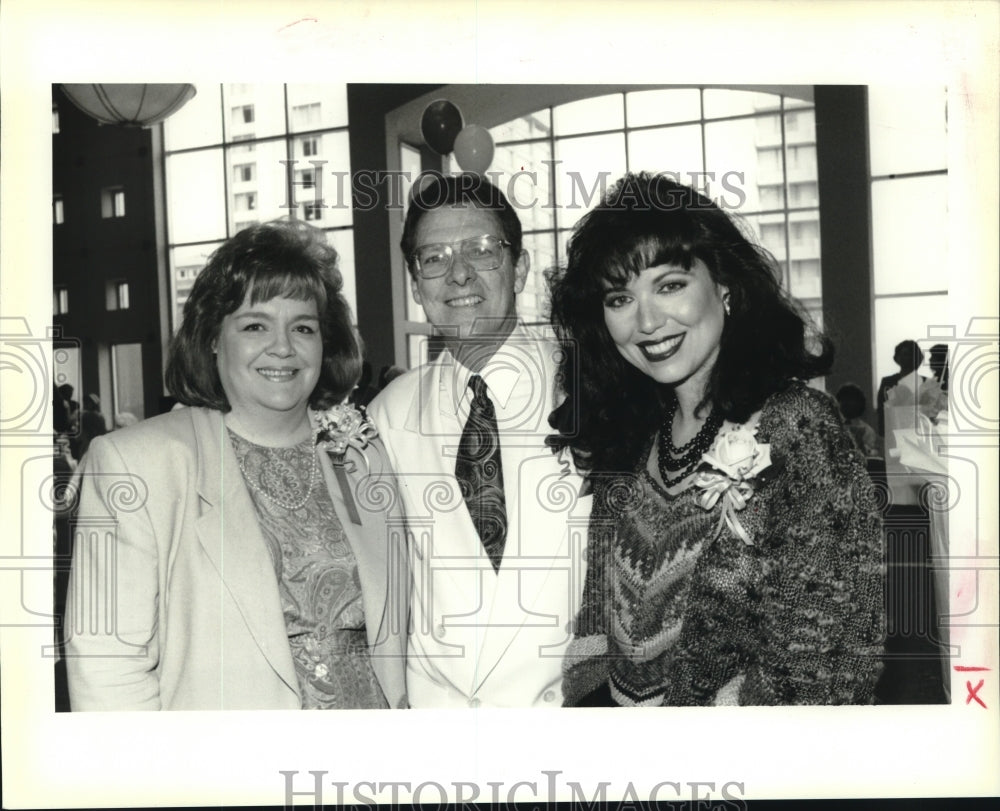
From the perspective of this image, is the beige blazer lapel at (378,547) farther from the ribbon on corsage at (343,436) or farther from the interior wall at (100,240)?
the interior wall at (100,240)

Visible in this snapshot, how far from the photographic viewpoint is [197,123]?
2.31 meters

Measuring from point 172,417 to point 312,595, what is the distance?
56 cm

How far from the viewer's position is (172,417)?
222 centimetres

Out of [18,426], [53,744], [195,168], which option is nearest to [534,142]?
[195,168]

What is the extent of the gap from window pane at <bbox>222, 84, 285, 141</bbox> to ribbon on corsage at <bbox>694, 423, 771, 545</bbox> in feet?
4.41

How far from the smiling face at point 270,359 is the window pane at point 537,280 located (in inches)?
19.9

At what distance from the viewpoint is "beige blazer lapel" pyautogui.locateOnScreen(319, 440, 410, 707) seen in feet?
7.07

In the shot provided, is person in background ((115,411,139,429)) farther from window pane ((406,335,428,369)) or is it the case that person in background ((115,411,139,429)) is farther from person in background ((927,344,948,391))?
person in background ((927,344,948,391))

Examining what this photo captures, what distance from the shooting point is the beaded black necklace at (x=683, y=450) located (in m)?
2.04

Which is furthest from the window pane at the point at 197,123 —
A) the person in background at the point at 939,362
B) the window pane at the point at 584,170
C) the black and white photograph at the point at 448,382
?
the person in background at the point at 939,362

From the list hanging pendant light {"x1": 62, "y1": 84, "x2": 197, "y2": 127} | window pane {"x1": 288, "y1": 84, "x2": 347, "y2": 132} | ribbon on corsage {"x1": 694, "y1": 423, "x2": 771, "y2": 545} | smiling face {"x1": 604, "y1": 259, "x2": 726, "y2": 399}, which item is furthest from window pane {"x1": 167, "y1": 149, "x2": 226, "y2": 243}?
ribbon on corsage {"x1": 694, "y1": 423, "x2": 771, "y2": 545}

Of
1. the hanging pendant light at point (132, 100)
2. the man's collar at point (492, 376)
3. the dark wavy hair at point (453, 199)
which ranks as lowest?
the man's collar at point (492, 376)

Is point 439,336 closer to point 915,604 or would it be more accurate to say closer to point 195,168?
point 195,168

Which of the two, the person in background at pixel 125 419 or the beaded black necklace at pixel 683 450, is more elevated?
the person in background at pixel 125 419
